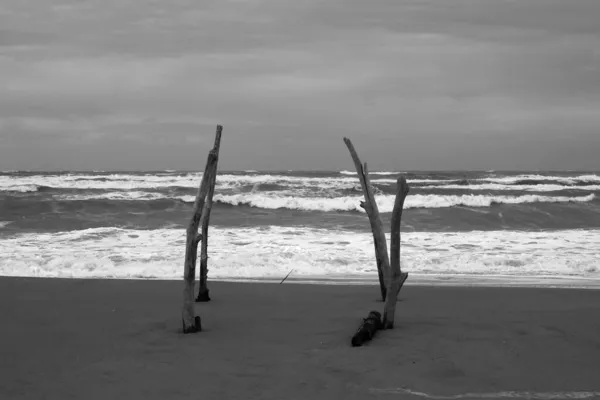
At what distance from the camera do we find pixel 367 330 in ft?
15.5

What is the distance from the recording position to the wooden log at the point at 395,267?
4.91 m

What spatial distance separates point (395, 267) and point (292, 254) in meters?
5.98

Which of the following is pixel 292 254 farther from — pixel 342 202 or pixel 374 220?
pixel 342 202

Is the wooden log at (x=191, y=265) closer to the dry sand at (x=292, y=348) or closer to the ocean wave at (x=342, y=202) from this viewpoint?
the dry sand at (x=292, y=348)

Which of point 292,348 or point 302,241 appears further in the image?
point 302,241

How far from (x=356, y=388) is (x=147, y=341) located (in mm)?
1979

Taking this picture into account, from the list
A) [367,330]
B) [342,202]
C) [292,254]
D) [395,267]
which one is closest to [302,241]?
[292,254]

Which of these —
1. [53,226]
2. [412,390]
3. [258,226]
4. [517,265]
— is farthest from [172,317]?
[53,226]

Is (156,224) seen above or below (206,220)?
below

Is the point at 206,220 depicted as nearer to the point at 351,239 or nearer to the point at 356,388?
the point at 356,388

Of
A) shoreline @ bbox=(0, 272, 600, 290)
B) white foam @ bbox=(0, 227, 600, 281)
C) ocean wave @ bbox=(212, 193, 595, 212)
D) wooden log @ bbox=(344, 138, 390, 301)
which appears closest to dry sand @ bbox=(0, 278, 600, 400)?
wooden log @ bbox=(344, 138, 390, 301)

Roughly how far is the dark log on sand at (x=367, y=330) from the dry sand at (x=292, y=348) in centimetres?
8

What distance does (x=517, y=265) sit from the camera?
9898 millimetres

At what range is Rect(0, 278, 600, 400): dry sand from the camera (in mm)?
3785
